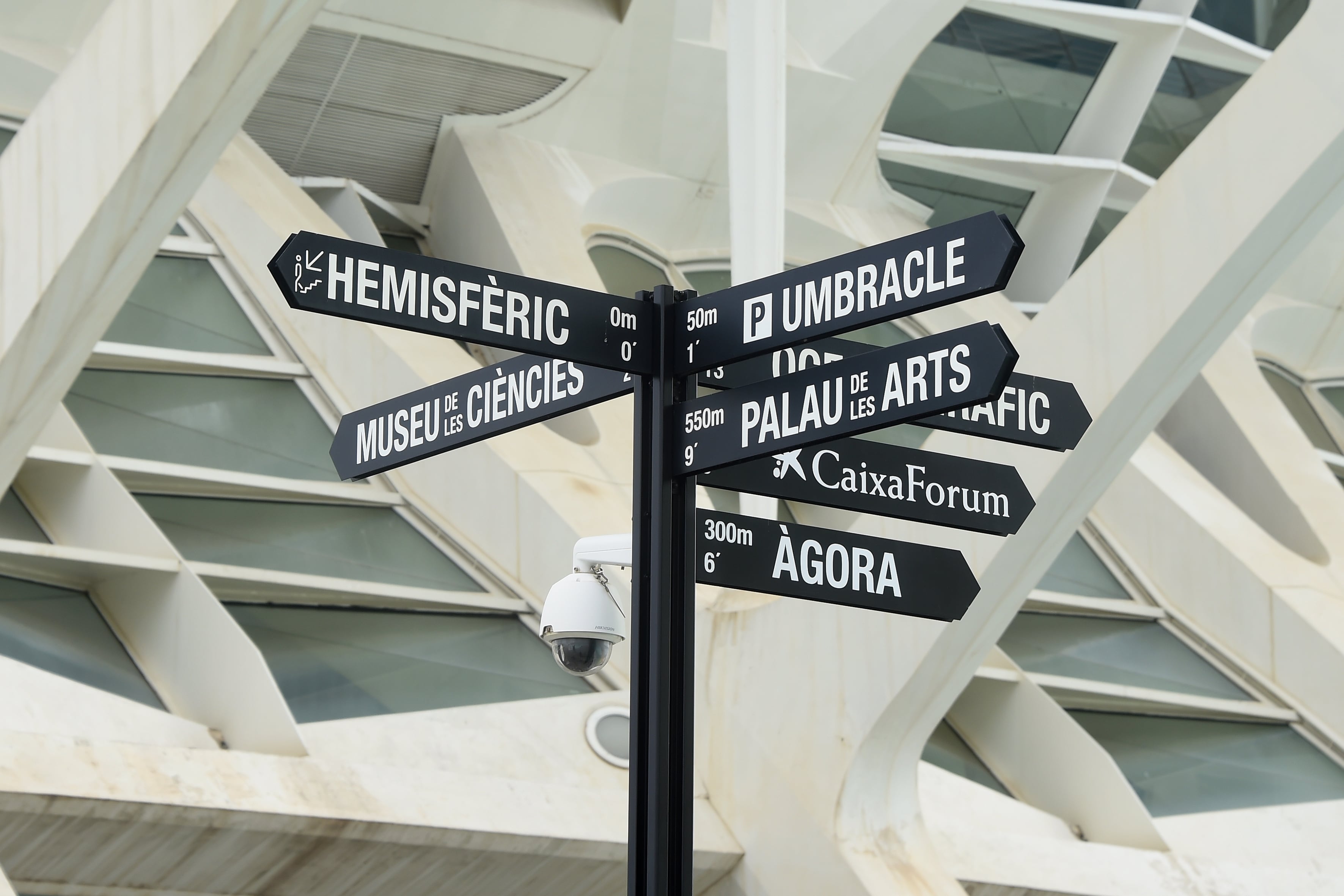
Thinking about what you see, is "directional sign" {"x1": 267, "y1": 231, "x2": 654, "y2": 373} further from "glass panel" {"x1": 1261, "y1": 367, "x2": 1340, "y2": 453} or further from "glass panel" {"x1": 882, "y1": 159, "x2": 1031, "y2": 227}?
"glass panel" {"x1": 1261, "y1": 367, "x2": 1340, "y2": 453}

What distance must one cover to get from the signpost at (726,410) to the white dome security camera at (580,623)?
306 mm

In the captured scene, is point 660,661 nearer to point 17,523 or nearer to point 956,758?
point 17,523

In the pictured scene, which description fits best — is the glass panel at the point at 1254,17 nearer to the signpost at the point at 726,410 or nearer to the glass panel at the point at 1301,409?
the glass panel at the point at 1301,409

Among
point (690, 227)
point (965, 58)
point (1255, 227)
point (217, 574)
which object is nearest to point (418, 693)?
point (217, 574)

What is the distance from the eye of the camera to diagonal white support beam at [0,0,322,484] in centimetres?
575

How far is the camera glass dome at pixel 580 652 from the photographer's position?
3.78m

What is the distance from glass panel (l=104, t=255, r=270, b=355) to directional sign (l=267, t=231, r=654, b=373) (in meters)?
7.60

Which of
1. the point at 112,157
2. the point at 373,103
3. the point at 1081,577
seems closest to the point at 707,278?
the point at 373,103

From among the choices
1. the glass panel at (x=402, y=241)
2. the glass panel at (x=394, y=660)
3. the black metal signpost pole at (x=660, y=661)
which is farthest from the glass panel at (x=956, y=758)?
the glass panel at (x=402, y=241)

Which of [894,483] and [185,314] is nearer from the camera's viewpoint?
[894,483]

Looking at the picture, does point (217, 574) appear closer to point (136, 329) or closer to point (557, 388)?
point (136, 329)

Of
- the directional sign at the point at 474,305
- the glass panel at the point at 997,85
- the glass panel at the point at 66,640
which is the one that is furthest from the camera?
the glass panel at the point at 997,85

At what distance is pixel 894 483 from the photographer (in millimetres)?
3896

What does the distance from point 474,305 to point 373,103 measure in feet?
36.9
